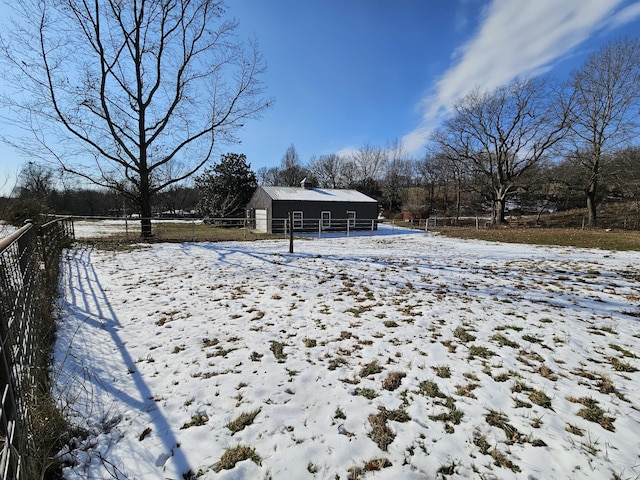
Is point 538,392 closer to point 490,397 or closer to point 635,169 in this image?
point 490,397

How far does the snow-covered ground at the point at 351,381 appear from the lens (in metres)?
2.03

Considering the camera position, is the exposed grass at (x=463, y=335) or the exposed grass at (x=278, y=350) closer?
the exposed grass at (x=278, y=350)

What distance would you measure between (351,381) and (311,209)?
75.8ft

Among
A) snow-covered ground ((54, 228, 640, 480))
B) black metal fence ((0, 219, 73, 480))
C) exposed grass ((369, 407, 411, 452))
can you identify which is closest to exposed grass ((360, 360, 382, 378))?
snow-covered ground ((54, 228, 640, 480))

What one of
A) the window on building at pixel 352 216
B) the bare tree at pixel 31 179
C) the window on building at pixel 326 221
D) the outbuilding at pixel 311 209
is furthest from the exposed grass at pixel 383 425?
the window on building at pixel 352 216

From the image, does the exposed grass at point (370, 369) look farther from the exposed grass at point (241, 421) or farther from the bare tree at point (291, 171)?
the bare tree at point (291, 171)

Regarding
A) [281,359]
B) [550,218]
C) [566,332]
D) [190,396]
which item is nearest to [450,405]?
[281,359]

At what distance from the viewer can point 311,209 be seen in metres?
25.6

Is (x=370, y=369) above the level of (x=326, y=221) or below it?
below

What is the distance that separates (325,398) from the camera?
2.69 metres

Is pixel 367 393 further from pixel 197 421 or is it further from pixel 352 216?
pixel 352 216

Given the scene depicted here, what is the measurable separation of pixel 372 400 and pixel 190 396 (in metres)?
1.77

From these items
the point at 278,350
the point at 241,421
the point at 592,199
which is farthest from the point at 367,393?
the point at 592,199

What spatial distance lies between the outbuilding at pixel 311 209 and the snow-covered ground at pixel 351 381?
1831 cm
